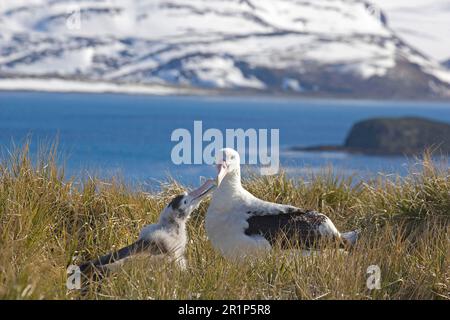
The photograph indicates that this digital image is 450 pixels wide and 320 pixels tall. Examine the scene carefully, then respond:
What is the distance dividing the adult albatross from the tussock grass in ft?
0.63

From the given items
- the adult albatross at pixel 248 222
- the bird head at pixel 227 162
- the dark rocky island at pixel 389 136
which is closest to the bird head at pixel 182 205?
the adult albatross at pixel 248 222

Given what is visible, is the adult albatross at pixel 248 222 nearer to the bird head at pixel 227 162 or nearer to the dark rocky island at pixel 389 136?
the bird head at pixel 227 162

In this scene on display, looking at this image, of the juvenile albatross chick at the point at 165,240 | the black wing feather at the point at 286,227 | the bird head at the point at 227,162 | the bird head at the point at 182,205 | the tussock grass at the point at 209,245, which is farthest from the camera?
the bird head at the point at 227,162

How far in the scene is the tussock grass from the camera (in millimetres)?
5762

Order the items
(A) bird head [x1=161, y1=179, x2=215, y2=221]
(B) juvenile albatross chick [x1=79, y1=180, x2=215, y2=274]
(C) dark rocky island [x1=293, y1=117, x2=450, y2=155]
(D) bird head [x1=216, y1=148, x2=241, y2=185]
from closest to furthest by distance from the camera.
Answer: (B) juvenile albatross chick [x1=79, y1=180, x2=215, y2=274] → (A) bird head [x1=161, y1=179, x2=215, y2=221] → (D) bird head [x1=216, y1=148, x2=241, y2=185] → (C) dark rocky island [x1=293, y1=117, x2=450, y2=155]

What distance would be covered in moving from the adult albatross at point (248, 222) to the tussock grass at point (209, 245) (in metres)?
0.19

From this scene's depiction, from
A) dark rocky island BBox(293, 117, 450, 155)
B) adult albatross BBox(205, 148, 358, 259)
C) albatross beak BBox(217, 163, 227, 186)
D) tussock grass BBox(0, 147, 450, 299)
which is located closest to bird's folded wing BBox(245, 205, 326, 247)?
adult albatross BBox(205, 148, 358, 259)

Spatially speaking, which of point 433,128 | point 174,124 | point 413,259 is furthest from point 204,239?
point 174,124

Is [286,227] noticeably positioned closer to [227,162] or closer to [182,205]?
[227,162]

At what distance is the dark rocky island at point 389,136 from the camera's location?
244 feet

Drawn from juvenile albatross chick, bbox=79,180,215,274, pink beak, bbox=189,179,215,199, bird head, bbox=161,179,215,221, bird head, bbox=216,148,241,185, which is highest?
bird head, bbox=216,148,241,185

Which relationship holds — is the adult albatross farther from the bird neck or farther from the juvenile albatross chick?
the juvenile albatross chick

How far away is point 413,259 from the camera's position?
697cm

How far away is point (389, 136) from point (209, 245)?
71.6 meters
